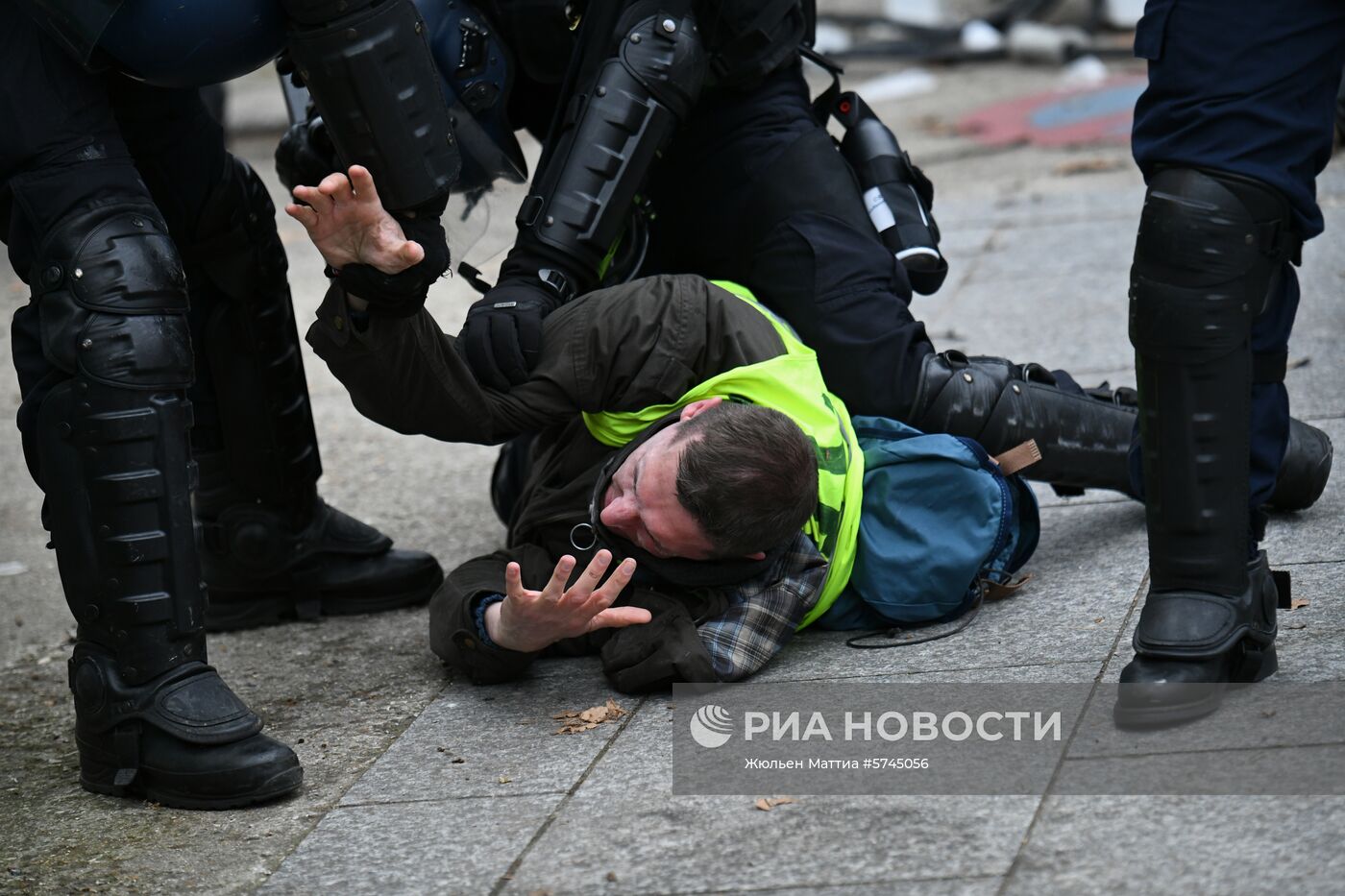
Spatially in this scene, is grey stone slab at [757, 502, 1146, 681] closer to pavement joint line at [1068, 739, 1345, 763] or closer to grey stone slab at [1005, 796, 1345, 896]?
pavement joint line at [1068, 739, 1345, 763]

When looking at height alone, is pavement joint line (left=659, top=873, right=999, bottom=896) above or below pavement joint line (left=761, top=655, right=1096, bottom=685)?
above

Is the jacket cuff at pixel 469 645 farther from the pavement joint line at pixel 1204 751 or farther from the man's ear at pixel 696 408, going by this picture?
the pavement joint line at pixel 1204 751

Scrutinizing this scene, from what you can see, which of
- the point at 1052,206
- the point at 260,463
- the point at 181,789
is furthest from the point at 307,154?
the point at 1052,206

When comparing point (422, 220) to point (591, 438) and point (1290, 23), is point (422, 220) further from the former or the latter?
point (1290, 23)

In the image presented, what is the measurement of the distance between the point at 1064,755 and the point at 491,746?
0.86 m

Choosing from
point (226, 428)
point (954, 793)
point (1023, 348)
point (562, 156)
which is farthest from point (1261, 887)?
point (1023, 348)

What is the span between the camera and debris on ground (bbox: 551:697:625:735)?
252 centimetres

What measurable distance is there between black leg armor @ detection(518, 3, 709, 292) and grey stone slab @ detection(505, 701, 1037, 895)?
117cm

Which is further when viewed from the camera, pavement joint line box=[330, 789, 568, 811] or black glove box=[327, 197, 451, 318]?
black glove box=[327, 197, 451, 318]

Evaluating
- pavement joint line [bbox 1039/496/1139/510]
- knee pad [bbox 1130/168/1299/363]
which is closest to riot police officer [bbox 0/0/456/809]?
knee pad [bbox 1130/168/1299/363]

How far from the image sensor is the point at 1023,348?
454 cm

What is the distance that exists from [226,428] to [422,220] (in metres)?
0.85

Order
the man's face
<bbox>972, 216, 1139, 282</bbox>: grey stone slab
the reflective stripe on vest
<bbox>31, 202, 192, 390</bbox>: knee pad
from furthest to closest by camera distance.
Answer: <bbox>972, 216, 1139, 282</bbox>: grey stone slab → the reflective stripe on vest → the man's face → <bbox>31, 202, 192, 390</bbox>: knee pad

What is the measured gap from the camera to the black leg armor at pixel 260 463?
119 inches
